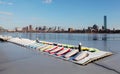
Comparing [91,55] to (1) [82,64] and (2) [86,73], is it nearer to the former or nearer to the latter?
(1) [82,64]

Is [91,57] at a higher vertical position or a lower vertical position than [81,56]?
lower

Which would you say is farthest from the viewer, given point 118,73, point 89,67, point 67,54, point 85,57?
point 67,54

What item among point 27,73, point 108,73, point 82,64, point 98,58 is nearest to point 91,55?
point 98,58

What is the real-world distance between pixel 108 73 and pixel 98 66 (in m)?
2.82

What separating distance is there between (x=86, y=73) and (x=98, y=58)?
6.36 meters

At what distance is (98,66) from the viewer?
1805 cm

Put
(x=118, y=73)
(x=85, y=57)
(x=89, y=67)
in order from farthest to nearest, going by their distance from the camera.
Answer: (x=85, y=57)
(x=89, y=67)
(x=118, y=73)

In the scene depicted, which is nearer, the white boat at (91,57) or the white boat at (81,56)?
the white boat at (91,57)

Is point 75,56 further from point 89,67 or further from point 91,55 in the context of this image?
point 89,67

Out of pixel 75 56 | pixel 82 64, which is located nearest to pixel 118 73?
pixel 82 64

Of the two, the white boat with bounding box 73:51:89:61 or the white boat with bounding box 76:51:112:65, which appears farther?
the white boat with bounding box 73:51:89:61

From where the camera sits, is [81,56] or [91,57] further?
[81,56]

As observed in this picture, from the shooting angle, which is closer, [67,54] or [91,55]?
[91,55]

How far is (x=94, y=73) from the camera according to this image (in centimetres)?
1526
